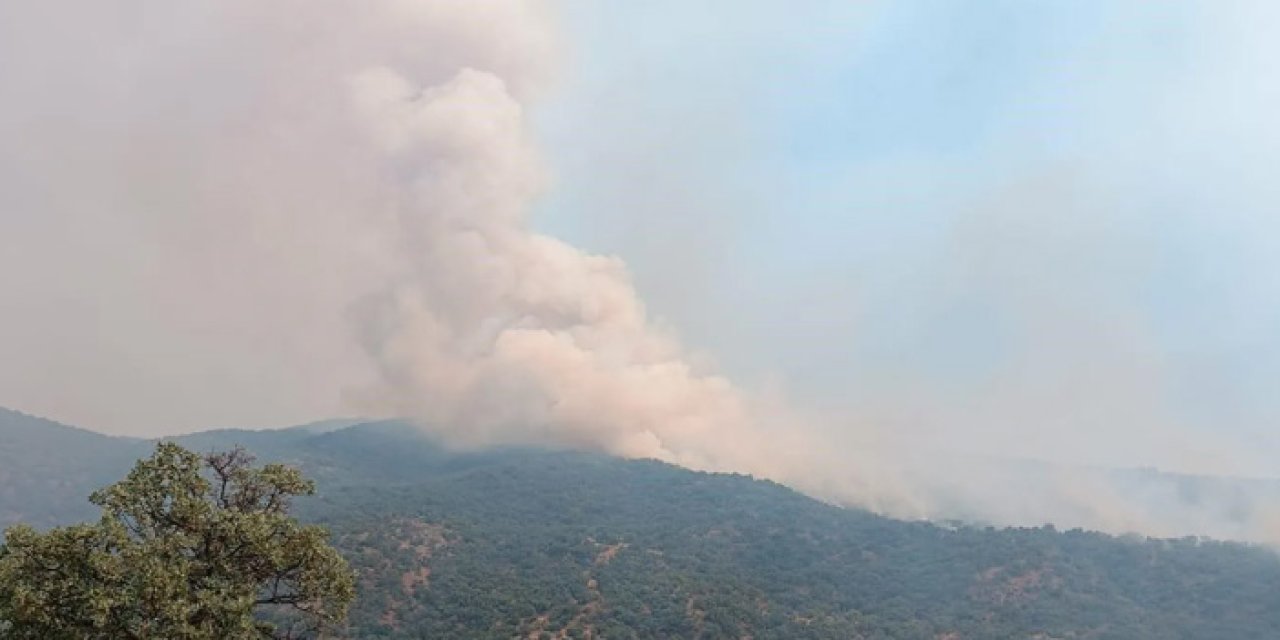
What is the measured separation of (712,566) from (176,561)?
2909 inches

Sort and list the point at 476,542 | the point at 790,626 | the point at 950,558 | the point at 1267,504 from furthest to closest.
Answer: the point at 1267,504
the point at 950,558
the point at 476,542
the point at 790,626

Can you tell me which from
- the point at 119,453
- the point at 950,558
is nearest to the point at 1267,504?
the point at 950,558

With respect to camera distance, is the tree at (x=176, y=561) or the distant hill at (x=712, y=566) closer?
the tree at (x=176, y=561)

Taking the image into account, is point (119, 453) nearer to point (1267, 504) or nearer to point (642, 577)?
point (642, 577)

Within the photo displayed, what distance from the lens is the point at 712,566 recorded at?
3369 inches

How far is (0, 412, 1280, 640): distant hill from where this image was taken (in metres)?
68.2

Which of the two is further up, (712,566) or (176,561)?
(176,561)

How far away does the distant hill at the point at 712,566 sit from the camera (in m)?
68.2

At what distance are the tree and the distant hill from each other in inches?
1799

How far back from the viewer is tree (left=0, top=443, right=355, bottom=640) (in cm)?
1559

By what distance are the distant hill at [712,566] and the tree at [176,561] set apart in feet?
150

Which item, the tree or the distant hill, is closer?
the tree

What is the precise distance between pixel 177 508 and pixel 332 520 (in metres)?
76.7

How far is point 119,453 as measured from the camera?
155500mm
